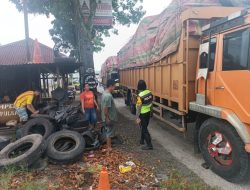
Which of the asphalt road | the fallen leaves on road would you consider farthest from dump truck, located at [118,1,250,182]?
the fallen leaves on road

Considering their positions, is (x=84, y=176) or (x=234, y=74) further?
(x=84, y=176)

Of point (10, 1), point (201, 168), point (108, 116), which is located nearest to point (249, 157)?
point (201, 168)

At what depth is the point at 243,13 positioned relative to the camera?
466 centimetres

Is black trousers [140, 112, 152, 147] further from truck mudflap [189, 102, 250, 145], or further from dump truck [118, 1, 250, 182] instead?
truck mudflap [189, 102, 250, 145]

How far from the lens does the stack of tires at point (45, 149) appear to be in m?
5.79

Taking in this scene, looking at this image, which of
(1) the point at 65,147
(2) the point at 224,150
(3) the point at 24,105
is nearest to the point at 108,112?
(1) the point at 65,147

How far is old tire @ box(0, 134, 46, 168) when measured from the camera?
18.7ft

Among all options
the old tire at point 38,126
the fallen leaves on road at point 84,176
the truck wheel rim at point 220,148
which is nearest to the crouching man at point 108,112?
the fallen leaves on road at point 84,176

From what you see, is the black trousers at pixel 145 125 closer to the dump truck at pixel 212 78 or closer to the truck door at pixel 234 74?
the dump truck at pixel 212 78

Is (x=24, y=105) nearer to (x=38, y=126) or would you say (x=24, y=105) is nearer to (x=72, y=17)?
(x=38, y=126)

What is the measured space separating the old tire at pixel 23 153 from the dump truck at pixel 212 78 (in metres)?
3.24

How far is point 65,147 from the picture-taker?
685cm

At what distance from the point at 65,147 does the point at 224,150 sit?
365 centimetres

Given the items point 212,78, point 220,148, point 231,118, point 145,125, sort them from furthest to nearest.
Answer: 1. point 145,125
2. point 212,78
3. point 220,148
4. point 231,118
